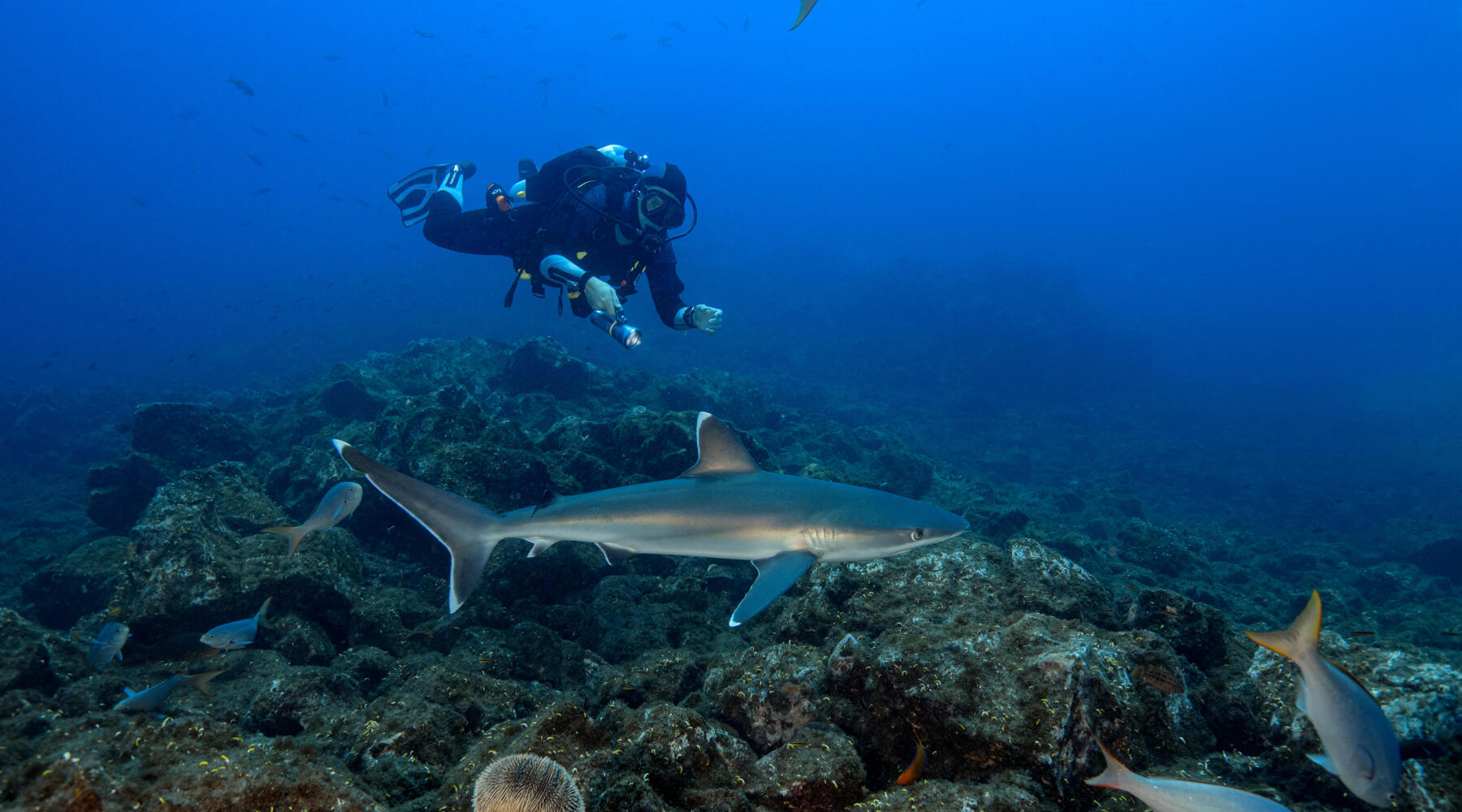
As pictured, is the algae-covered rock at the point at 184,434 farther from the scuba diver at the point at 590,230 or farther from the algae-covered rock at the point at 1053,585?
the algae-covered rock at the point at 1053,585

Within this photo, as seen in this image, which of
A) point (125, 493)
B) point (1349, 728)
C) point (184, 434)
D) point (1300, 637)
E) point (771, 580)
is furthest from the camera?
point (184, 434)

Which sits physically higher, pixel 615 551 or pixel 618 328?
pixel 618 328

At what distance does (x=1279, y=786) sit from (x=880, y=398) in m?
32.0

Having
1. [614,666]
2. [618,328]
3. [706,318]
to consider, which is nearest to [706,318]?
[706,318]

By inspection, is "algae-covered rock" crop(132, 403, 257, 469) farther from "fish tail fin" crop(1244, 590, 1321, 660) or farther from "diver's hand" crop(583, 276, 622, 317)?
"fish tail fin" crop(1244, 590, 1321, 660)

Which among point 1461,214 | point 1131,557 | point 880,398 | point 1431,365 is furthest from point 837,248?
point 1461,214

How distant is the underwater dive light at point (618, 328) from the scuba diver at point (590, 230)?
0.02 meters

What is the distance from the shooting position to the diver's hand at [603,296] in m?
7.15

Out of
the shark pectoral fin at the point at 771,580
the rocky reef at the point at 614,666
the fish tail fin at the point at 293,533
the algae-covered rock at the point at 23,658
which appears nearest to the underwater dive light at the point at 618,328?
the rocky reef at the point at 614,666

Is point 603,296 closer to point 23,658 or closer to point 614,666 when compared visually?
point 614,666

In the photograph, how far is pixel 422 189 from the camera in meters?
11.6

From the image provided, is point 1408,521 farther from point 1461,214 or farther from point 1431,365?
point 1461,214

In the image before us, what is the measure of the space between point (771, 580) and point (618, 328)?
4.38 meters

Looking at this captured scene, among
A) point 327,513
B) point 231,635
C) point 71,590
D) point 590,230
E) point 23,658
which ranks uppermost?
point 590,230
